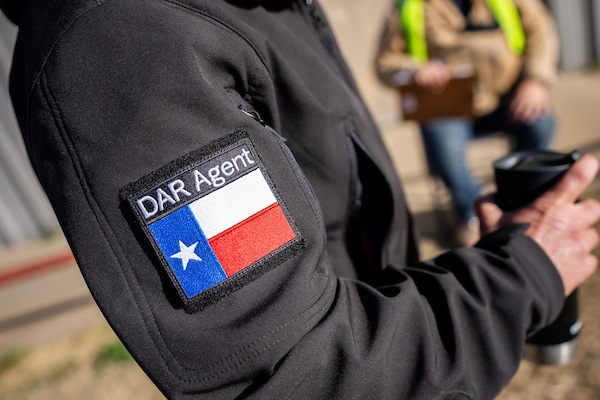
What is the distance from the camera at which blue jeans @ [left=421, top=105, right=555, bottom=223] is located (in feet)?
8.87

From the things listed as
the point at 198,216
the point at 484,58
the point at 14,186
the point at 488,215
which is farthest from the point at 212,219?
the point at 14,186

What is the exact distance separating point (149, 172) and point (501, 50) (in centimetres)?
243

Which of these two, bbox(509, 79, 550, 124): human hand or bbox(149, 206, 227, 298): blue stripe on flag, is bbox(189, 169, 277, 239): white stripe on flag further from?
bbox(509, 79, 550, 124): human hand

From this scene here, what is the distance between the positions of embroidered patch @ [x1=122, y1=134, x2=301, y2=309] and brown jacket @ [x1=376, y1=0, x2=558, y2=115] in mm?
2197

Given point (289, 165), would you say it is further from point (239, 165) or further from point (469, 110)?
point (469, 110)

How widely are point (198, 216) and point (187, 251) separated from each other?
50 millimetres

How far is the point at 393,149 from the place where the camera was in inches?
185

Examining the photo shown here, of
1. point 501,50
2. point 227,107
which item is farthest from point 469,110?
point 227,107

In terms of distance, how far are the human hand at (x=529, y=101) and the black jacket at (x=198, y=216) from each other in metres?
2.14

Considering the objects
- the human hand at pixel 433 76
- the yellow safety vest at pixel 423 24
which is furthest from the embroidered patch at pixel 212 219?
the yellow safety vest at pixel 423 24

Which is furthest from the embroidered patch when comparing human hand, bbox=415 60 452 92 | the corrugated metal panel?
the corrugated metal panel

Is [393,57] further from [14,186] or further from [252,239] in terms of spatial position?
[14,186]

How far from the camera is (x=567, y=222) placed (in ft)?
3.24

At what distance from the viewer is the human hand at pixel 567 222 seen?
959 mm
